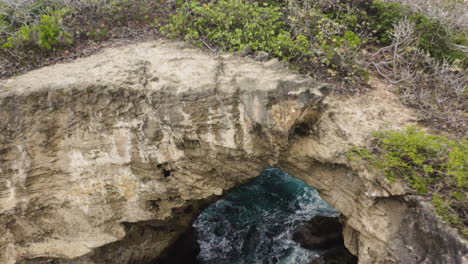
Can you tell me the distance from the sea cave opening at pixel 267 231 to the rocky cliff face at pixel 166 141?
9.33 feet

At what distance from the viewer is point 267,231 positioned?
26.6ft

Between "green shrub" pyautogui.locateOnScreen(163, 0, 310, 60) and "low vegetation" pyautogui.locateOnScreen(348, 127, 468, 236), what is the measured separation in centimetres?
186

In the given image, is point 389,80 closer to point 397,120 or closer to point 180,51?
point 397,120

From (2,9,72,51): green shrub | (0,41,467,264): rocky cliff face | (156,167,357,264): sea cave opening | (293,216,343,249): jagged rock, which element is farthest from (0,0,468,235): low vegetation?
(293,216,343,249): jagged rock

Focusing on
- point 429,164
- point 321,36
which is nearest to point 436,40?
point 321,36

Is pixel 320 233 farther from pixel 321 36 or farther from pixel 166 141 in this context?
pixel 166 141

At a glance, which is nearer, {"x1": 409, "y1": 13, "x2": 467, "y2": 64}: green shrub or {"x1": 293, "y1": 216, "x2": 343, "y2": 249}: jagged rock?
{"x1": 409, "y1": 13, "x2": 467, "y2": 64}: green shrub

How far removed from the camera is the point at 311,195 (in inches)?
353

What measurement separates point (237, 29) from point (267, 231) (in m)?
5.32

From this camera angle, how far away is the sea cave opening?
748 cm

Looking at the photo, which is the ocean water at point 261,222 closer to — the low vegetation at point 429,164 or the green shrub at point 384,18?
the low vegetation at point 429,164

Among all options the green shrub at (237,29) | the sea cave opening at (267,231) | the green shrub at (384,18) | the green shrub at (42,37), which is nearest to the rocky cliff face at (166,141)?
the green shrub at (237,29)

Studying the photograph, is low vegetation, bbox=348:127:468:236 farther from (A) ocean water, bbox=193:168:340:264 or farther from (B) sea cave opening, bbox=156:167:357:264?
(A) ocean water, bbox=193:168:340:264

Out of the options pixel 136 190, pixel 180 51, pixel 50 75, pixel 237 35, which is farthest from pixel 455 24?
pixel 50 75
